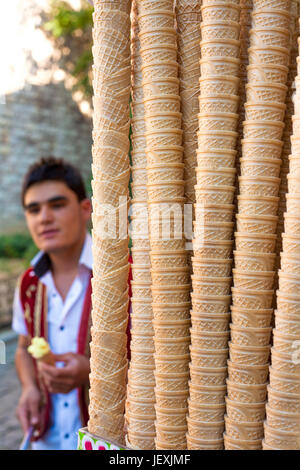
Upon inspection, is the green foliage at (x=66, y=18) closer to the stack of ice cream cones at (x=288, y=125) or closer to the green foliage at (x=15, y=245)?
the green foliage at (x=15, y=245)

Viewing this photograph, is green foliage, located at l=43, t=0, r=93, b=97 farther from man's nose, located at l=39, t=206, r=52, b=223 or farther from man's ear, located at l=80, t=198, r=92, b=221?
man's nose, located at l=39, t=206, r=52, b=223

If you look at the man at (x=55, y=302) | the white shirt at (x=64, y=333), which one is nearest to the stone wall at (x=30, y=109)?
the man at (x=55, y=302)

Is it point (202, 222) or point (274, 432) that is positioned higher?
point (202, 222)

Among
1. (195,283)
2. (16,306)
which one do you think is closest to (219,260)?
(195,283)

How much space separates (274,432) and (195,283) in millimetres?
223

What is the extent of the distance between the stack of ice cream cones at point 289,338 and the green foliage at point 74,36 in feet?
19.2

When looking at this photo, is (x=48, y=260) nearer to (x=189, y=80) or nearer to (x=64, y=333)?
(x=64, y=333)

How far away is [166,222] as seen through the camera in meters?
0.69

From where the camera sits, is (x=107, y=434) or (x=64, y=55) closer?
(x=107, y=434)

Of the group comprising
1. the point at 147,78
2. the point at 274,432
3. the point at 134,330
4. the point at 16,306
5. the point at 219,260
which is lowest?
the point at 16,306

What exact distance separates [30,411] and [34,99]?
633 cm

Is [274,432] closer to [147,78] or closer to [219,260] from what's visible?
[219,260]

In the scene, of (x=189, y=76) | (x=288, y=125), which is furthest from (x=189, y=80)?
(x=288, y=125)

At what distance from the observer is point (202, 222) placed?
664 millimetres
